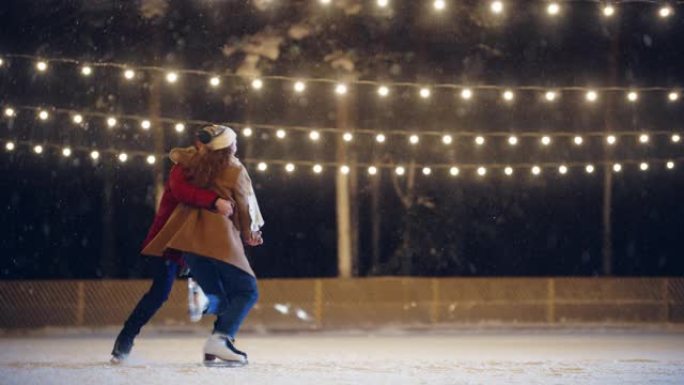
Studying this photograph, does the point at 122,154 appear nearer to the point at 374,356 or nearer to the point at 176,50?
the point at 176,50

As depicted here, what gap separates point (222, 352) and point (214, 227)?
2.50 ft

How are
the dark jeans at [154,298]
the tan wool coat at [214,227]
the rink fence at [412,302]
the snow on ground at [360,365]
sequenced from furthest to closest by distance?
the rink fence at [412,302]
the dark jeans at [154,298]
the tan wool coat at [214,227]
the snow on ground at [360,365]

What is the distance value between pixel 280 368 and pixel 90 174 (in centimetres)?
3093

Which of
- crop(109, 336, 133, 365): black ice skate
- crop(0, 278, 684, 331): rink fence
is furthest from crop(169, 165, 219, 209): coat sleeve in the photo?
crop(0, 278, 684, 331): rink fence

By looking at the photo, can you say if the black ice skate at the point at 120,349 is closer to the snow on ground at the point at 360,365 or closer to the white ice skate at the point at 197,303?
the snow on ground at the point at 360,365

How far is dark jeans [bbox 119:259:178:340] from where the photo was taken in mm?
7605

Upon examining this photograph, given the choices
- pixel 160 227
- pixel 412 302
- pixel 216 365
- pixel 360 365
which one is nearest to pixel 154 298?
pixel 160 227

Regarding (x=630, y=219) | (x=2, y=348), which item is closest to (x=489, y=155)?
(x=630, y=219)

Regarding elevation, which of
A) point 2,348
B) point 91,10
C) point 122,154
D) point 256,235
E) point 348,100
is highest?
point 91,10

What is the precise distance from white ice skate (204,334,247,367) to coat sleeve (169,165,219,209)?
2.64 ft

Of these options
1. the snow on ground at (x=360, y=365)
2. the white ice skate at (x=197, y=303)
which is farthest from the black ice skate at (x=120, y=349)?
the white ice skate at (x=197, y=303)

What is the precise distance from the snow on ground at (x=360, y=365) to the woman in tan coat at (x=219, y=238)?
0.30 m

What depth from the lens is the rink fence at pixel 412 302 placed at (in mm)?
17531

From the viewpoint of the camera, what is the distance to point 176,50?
25.1 m
